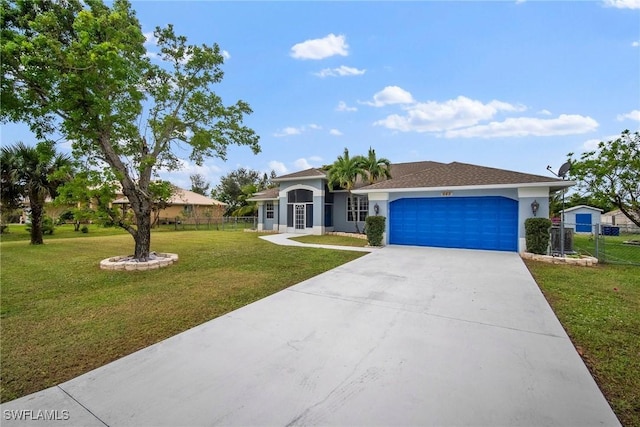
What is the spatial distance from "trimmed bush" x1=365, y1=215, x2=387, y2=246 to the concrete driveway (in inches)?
311

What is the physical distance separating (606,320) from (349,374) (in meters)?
4.41

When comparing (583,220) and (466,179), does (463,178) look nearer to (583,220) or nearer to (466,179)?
(466,179)

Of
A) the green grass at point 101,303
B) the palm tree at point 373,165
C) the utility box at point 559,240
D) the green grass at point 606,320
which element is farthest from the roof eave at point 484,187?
the green grass at point 101,303

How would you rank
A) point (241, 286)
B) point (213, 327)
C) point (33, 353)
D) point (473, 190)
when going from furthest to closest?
point (473, 190) < point (241, 286) < point (213, 327) < point (33, 353)

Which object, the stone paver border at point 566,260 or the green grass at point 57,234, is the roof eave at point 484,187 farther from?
the green grass at point 57,234

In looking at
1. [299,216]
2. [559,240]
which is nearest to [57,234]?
[299,216]

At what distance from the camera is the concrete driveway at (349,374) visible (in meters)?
2.38

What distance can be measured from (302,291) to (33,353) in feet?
13.1

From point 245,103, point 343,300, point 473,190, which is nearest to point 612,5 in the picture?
point 473,190

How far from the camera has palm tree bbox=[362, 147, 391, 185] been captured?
1723cm

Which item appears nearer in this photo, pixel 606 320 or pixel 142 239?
pixel 606 320

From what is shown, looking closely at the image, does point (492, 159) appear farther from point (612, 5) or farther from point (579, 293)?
point (579, 293)

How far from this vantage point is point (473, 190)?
11.7 meters

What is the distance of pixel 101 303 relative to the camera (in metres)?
5.32
